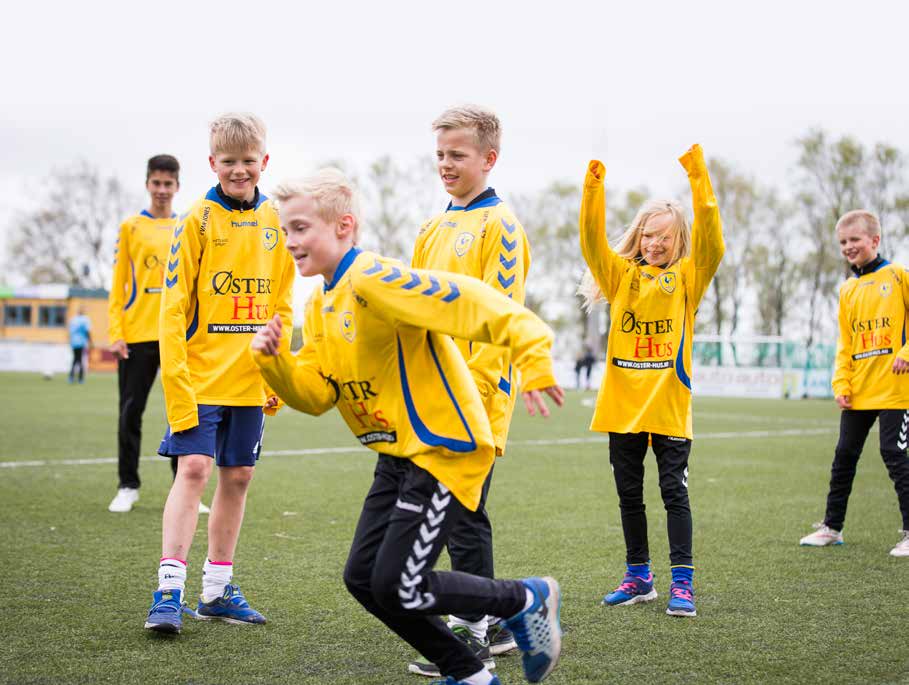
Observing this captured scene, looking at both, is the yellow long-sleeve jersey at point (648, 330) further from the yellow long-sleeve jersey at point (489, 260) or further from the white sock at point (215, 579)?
the white sock at point (215, 579)

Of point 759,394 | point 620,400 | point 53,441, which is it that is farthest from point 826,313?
point 620,400

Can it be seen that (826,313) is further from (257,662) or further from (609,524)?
(257,662)

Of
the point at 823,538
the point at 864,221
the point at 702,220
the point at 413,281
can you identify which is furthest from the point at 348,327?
the point at 864,221

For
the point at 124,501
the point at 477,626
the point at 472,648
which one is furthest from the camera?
the point at 124,501

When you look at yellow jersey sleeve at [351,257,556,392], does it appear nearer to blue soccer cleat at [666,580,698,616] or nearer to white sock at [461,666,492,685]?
white sock at [461,666,492,685]

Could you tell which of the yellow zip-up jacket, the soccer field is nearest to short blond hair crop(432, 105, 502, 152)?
the soccer field

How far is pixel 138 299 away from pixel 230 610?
3.81 meters

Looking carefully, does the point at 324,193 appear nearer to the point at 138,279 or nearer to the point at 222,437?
the point at 222,437

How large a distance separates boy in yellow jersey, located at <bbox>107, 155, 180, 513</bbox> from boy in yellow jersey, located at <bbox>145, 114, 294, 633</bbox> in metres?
3.18

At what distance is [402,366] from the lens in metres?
3.29

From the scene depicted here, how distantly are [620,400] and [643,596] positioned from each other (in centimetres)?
100

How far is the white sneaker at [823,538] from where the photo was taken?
6516mm

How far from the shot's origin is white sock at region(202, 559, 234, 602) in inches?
179

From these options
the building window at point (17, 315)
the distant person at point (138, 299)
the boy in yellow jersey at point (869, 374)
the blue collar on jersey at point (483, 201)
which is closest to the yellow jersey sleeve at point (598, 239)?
the blue collar on jersey at point (483, 201)
